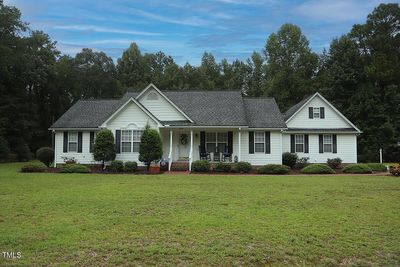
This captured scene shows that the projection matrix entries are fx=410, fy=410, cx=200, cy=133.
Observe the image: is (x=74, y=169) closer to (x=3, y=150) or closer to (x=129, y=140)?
(x=129, y=140)

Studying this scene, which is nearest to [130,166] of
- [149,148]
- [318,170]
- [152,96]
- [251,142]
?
[149,148]

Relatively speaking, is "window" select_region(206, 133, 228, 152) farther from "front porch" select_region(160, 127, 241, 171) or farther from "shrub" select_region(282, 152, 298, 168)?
"shrub" select_region(282, 152, 298, 168)

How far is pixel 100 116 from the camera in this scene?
31.2 metres

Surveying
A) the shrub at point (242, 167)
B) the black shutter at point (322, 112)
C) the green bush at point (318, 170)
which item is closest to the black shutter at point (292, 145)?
the black shutter at point (322, 112)

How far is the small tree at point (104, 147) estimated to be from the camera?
26578mm

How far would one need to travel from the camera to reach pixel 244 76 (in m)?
64.6

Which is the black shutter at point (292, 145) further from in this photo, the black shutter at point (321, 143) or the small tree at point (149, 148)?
the small tree at point (149, 148)

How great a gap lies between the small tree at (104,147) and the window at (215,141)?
686 centimetres

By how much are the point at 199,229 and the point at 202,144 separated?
21244mm

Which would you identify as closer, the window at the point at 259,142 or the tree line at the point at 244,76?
the window at the point at 259,142

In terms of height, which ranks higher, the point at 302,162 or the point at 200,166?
the point at 302,162

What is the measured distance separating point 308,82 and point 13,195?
4476 centimetres

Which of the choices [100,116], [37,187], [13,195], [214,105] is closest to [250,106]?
[214,105]

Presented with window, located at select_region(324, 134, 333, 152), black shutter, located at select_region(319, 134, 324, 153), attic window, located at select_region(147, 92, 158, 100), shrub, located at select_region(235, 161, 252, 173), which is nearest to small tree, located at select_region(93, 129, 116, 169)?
attic window, located at select_region(147, 92, 158, 100)
